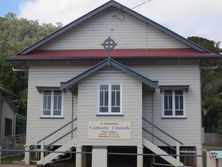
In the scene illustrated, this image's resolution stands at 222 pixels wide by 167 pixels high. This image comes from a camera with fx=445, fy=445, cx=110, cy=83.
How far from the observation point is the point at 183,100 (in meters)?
22.2

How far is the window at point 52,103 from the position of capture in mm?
22891

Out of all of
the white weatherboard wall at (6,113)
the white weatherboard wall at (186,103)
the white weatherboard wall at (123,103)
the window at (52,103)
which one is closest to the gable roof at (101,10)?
the white weatherboard wall at (186,103)

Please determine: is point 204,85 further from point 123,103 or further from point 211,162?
point 211,162

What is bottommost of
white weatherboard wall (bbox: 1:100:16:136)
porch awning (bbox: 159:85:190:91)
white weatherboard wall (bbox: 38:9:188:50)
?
white weatherboard wall (bbox: 1:100:16:136)

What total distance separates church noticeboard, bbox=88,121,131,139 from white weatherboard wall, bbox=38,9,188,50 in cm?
515

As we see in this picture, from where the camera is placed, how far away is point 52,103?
2294 centimetres

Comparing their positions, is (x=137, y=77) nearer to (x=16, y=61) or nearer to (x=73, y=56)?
(x=73, y=56)

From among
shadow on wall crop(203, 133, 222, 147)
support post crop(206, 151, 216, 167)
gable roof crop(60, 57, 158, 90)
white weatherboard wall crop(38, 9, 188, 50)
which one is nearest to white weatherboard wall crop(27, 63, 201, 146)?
gable roof crop(60, 57, 158, 90)

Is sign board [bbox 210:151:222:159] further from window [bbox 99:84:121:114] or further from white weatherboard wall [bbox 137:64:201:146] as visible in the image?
white weatherboard wall [bbox 137:64:201:146]

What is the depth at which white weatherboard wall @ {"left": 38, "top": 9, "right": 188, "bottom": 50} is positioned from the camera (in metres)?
23.6

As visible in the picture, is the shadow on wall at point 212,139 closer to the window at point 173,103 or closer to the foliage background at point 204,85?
the foliage background at point 204,85

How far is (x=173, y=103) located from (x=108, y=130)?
393 cm

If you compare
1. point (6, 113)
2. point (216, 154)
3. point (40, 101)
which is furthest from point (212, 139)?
point (216, 154)

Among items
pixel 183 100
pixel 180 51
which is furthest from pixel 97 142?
pixel 180 51
